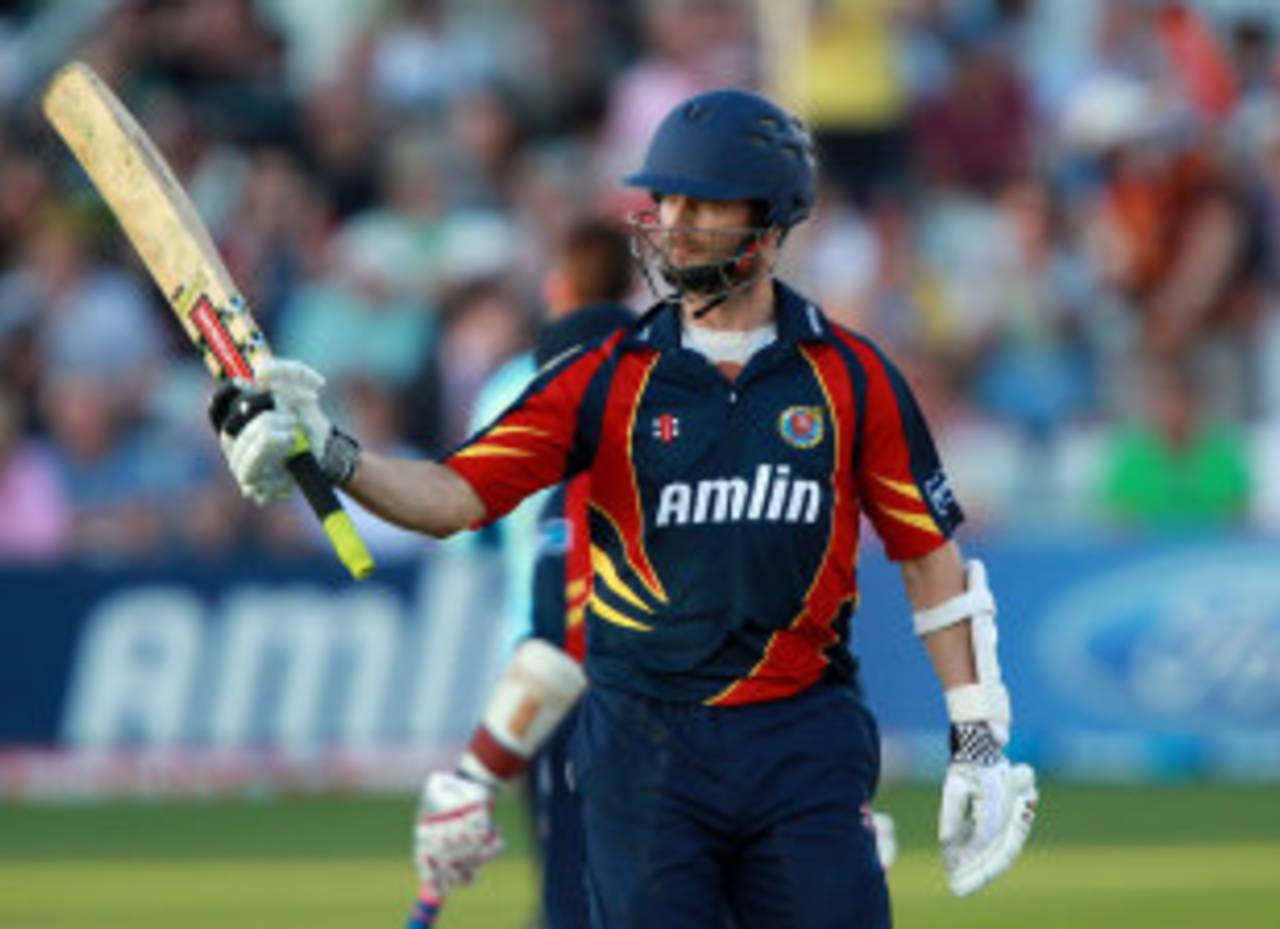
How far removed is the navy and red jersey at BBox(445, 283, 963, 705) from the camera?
6.25 metres

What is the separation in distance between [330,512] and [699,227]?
1.04 m

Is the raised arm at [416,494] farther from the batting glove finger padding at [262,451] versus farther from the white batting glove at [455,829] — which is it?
the white batting glove at [455,829]

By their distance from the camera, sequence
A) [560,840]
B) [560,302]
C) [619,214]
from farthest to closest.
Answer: [619,214], [560,302], [560,840]

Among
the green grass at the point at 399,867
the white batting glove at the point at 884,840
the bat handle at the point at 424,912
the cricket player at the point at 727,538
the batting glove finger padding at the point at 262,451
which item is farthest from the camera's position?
the green grass at the point at 399,867

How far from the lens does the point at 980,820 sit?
644 cm

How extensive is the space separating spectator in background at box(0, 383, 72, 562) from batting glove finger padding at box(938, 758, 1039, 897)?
9.84m

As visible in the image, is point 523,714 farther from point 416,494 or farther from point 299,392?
point 299,392

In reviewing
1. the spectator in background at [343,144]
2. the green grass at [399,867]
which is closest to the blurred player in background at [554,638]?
the green grass at [399,867]

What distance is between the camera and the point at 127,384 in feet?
53.0

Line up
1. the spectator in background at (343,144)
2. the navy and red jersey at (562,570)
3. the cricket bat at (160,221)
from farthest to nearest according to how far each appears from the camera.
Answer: the spectator in background at (343,144), the navy and red jersey at (562,570), the cricket bat at (160,221)

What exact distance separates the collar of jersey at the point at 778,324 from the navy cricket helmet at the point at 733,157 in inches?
6.4

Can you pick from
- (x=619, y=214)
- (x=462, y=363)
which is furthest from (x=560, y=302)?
(x=462, y=363)

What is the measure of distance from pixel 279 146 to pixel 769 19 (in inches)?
112

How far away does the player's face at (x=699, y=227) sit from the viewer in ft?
20.8
